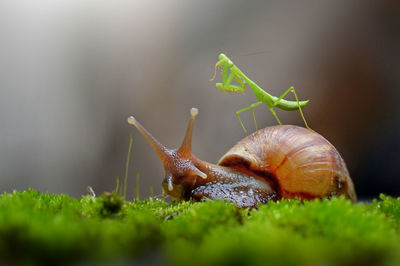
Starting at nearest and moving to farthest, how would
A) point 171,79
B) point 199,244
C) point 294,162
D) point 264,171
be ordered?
point 199,244
point 294,162
point 264,171
point 171,79

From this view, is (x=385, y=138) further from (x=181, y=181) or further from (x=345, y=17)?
(x=181, y=181)

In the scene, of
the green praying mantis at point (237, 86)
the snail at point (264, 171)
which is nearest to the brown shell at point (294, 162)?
the snail at point (264, 171)

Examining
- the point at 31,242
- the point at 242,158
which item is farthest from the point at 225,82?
the point at 31,242

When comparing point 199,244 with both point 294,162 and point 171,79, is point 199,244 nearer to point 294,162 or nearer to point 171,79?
point 294,162

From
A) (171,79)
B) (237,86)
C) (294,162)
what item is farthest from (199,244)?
(171,79)

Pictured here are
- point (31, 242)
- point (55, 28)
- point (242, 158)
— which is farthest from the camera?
point (55, 28)

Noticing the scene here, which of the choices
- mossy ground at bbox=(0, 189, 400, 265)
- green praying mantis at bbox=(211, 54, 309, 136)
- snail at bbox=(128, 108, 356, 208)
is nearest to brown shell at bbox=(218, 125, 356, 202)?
snail at bbox=(128, 108, 356, 208)

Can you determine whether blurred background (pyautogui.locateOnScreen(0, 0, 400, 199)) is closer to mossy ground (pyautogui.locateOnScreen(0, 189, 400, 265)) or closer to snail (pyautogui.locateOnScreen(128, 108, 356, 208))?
snail (pyautogui.locateOnScreen(128, 108, 356, 208))
